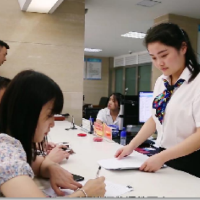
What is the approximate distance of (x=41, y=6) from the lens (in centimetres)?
303

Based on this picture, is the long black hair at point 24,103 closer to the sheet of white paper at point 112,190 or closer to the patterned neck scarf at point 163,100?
the sheet of white paper at point 112,190

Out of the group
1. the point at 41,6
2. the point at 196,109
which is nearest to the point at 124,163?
the point at 196,109

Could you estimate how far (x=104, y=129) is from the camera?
7.01ft

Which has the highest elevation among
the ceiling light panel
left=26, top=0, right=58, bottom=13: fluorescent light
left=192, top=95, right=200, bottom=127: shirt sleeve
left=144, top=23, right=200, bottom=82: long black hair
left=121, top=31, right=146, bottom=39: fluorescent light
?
the ceiling light panel

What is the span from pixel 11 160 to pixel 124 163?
0.71 m

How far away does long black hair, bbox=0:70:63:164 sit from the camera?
0.84 m

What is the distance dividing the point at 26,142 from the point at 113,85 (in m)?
8.96

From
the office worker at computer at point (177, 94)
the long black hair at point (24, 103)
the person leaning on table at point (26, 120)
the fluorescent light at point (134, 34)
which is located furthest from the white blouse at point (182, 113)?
the fluorescent light at point (134, 34)

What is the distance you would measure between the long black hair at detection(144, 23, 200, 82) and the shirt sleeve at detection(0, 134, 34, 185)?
35.4 inches

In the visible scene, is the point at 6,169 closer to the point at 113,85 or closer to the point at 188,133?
the point at 188,133

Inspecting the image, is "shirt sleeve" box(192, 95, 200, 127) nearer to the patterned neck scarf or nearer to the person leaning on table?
the patterned neck scarf

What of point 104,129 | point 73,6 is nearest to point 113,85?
point 73,6

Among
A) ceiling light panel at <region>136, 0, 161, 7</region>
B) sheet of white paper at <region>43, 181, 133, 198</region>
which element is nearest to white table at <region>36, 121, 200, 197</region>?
sheet of white paper at <region>43, 181, 133, 198</region>

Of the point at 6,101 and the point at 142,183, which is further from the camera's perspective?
the point at 142,183
